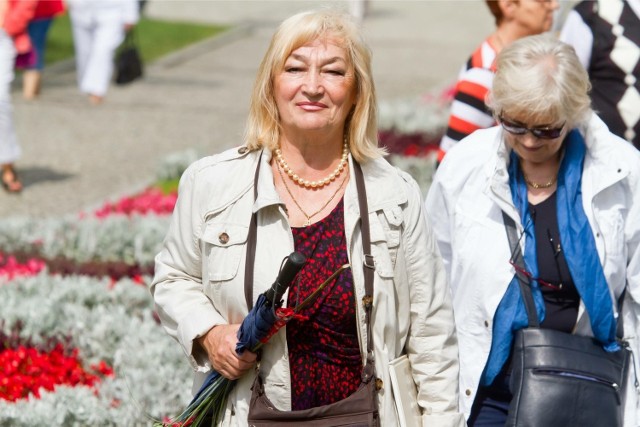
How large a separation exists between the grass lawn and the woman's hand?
1367 cm

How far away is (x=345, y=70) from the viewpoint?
133 inches

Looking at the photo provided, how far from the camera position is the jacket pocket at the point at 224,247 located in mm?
3279

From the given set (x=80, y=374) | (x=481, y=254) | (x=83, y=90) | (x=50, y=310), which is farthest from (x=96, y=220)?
(x=83, y=90)

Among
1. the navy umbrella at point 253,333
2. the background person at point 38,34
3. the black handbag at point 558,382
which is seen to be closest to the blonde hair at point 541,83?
the black handbag at point 558,382

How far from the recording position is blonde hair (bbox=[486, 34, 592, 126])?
155 inches

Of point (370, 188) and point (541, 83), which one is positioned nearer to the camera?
point (370, 188)

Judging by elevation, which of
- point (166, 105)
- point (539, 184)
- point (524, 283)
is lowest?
point (166, 105)

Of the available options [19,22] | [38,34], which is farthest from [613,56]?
[38,34]

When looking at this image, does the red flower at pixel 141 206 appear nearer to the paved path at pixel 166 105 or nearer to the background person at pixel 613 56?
the paved path at pixel 166 105

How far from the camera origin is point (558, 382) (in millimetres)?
3926

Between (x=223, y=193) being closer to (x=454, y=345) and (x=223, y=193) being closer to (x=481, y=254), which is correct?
(x=454, y=345)

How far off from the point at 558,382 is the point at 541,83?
93 centimetres

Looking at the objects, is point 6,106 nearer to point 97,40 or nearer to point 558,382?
point 97,40

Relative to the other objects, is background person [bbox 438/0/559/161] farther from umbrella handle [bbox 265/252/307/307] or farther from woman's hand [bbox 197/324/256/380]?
umbrella handle [bbox 265/252/307/307]
